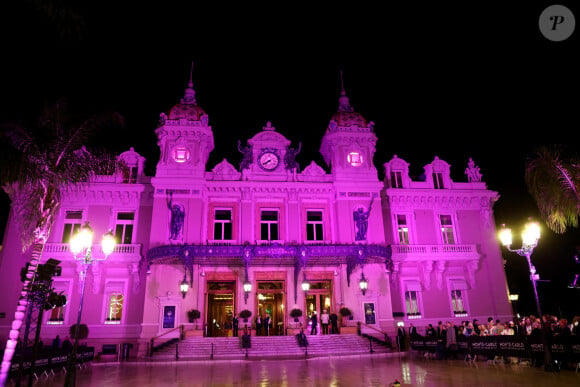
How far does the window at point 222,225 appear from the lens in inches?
1077

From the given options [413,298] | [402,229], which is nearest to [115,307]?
[413,298]

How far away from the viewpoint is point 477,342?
58.2 ft

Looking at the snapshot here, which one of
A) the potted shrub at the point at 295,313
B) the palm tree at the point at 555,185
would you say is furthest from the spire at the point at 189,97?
the palm tree at the point at 555,185

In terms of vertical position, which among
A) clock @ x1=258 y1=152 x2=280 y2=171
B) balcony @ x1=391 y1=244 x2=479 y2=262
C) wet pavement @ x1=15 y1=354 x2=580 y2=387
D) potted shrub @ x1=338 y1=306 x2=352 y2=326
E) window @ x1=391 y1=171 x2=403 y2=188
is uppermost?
clock @ x1=258 y1=152 x2=280 y2=171

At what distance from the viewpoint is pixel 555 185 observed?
620 inches

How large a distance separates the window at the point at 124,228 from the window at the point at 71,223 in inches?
95.1

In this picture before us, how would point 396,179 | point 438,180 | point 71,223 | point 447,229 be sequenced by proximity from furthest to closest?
point 438,180 < point 396,179 < point 447,229 < point 71,223

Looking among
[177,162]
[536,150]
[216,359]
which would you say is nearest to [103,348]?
[216,359]

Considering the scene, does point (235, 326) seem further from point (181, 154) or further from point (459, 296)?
point (459, 296)

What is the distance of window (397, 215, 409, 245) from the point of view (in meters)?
29.0

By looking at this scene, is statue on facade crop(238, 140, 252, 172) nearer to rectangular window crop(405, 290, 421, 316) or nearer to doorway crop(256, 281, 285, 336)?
doorway crop(256, 281, 285, 336)

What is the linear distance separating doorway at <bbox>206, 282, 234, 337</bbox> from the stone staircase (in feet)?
9.22

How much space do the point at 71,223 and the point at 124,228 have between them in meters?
3.42

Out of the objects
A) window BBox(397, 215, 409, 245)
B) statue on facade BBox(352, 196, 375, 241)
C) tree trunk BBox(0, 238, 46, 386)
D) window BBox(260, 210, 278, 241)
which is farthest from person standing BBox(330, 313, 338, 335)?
tree trunk BBox(0, 238, 46, 386)
